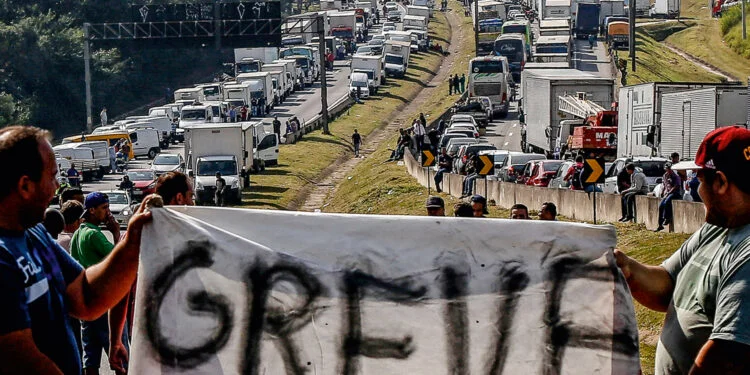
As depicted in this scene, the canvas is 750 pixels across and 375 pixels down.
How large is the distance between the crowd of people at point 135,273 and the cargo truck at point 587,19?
10966 cm

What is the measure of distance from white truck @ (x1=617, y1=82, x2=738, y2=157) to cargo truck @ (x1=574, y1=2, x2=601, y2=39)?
66.8m

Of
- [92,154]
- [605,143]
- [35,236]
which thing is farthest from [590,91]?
[35,236]

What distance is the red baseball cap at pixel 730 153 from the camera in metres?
5.63

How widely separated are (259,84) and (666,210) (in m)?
68.0

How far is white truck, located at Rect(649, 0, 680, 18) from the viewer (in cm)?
12962

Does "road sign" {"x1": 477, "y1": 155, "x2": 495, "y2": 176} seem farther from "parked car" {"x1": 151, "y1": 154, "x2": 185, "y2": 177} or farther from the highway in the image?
the highway

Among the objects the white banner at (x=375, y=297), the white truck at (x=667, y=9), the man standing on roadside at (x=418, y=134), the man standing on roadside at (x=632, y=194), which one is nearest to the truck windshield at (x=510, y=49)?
the man standing on roadside at (x=418, y=134)

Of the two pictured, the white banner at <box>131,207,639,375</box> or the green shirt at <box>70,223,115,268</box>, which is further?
the green shirt at <box>70,223,115,268</box>

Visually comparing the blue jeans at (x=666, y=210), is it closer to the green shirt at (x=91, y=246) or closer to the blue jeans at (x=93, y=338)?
the blue jeans at (x=93, y=338)

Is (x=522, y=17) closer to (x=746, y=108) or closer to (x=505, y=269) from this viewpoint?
(x=746, y=108)

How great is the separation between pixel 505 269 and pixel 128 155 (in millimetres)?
69263

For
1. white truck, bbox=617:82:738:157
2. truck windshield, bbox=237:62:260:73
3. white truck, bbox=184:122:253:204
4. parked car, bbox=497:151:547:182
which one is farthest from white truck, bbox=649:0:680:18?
parked car, bbox=497:151:547:182

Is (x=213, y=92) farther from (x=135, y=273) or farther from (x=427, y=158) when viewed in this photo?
(x=135, y=273)

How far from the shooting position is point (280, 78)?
9881 cm
